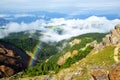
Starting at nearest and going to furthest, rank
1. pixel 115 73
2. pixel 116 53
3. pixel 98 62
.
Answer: pixel 115 73 < pixel 98 62 < pixel 116 53

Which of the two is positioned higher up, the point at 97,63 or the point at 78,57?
the point at 97,63

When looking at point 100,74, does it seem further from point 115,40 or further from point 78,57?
point 78,57

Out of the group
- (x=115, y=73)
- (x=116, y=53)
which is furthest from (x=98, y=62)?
(x=115, y=73)

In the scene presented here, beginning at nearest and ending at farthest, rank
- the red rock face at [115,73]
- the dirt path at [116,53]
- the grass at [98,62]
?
the red rock face at [115,73], the grass at [98,62], the dirt path at [116,53]

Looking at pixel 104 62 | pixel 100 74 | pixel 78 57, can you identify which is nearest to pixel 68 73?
pixel 104 62

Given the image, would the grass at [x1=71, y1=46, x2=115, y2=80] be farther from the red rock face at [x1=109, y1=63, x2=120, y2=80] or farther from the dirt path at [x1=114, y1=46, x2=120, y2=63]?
the red rock face at [x1=109, y1=63, x2=120, y2=80]

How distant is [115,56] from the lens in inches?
3875

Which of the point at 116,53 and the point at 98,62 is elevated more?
the point at 116,53

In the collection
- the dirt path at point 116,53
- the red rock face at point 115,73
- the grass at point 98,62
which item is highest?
the red rock face at point 115,73

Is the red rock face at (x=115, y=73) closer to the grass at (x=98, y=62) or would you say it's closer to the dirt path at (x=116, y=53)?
the grass at (x=98, y=62)

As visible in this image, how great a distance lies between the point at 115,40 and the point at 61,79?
197 ft

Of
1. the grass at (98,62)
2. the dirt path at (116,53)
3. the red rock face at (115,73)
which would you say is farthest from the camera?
the dirt path at (116,53)

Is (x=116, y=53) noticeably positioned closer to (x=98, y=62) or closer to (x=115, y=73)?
(x=98, y=62)

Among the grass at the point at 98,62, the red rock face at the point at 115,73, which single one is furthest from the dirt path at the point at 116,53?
the red rock face at the point at 115,73
